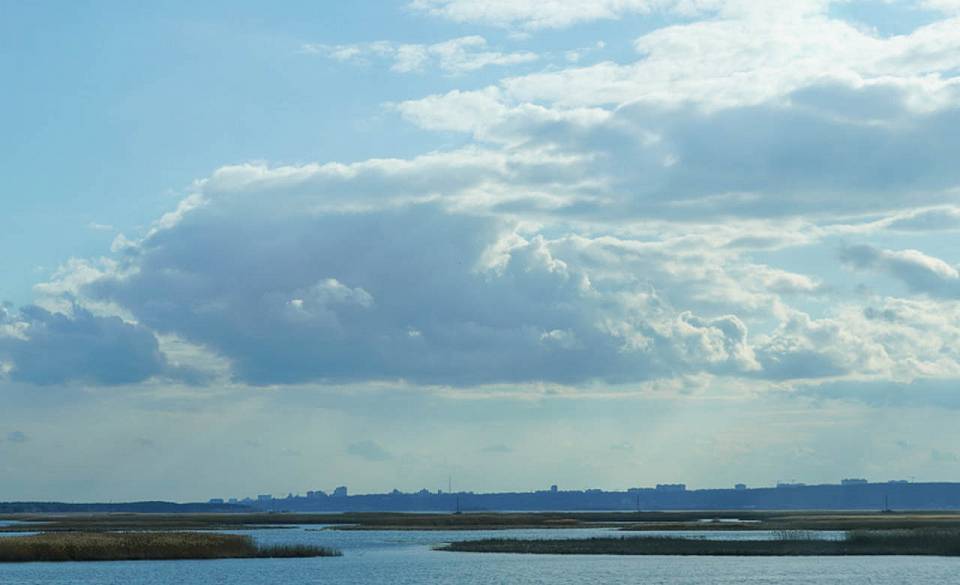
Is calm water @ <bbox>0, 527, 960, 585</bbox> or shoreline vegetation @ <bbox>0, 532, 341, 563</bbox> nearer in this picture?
calm water @ <bbox>0, 527, 960, 585</bbox>

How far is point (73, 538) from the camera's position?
11425cm

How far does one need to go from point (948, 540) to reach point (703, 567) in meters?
28.1

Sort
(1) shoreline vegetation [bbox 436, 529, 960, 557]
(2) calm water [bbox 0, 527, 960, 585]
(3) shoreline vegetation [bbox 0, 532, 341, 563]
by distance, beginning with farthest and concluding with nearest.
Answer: (1) shoreline vegetation [bbox 436, 529, 960, 557], (3) shoreline vegetation [bbox 0, 532, 341, 563], (2) calm water [bbox 0, 527, 960, 585]

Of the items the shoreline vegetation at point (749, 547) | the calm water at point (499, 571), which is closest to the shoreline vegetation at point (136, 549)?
the calm water at point (499, 571)

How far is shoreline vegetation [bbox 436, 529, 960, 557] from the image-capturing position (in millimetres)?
110188

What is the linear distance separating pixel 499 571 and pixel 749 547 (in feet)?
98.5

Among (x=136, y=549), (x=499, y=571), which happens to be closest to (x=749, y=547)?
(x=499, y=571)

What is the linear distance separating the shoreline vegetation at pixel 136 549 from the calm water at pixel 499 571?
238cm

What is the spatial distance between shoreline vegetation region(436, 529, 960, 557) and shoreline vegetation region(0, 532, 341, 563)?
1870cm

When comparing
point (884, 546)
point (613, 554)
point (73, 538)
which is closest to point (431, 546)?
point (613, 554)

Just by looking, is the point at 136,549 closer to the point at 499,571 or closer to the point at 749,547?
the point at 499,571

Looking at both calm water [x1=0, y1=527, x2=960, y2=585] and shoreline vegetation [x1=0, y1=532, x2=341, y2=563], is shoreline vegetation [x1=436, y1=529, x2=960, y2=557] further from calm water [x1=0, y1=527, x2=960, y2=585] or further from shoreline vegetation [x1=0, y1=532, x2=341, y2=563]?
shoreline vegetation [x1=0, y1=532, x2=341, y2=563]

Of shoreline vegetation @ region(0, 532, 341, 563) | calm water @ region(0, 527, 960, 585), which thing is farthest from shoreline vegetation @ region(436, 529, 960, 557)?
shoreline vegetation @ region(0, 532, 341, 563)

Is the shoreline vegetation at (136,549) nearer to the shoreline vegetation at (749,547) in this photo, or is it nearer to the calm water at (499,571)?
the calm water at (499,571)
